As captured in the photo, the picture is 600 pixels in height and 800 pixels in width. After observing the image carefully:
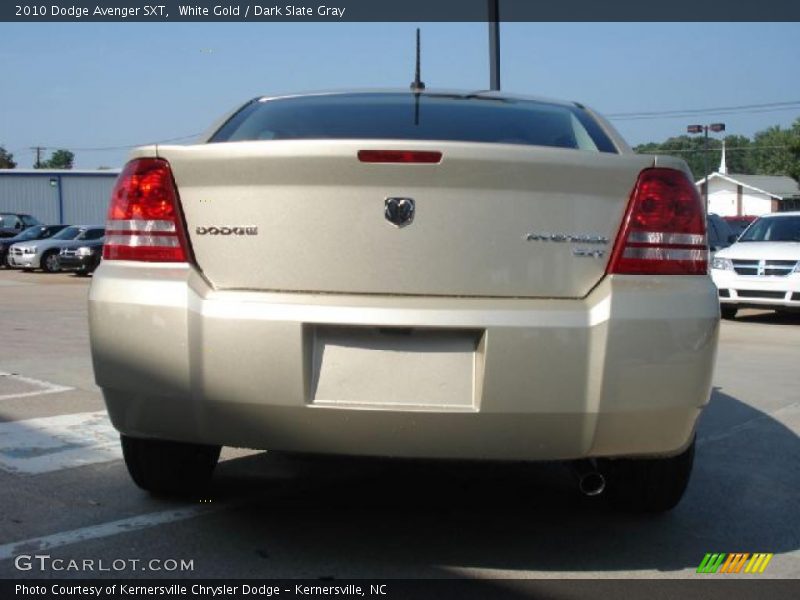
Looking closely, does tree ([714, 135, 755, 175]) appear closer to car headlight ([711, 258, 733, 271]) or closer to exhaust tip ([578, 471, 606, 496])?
car headlight ([711, 258, 733, 271])

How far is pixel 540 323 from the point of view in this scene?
2842 millimetres

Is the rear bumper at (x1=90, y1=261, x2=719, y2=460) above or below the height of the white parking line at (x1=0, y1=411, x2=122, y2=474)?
above

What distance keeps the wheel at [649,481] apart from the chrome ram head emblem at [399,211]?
1326mm

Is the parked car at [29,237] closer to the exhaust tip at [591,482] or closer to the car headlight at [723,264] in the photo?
the car headlight at [723,264]

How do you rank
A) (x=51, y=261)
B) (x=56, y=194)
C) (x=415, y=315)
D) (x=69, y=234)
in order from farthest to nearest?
1. (x=56, y=194)
2. (x=69, y=234)
3. (x=51, y=261)
4. (x=415, y=315)

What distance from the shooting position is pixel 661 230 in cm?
302

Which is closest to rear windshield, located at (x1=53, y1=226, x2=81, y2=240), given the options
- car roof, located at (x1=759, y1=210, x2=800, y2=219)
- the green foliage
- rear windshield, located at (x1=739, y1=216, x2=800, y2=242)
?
rear windshield, located at (x1=739, y1=216, x2=800, y2=242)

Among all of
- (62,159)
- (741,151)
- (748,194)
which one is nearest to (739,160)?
(741,151)

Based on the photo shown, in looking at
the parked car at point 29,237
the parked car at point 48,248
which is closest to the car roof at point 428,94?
the parked car at point 48,248

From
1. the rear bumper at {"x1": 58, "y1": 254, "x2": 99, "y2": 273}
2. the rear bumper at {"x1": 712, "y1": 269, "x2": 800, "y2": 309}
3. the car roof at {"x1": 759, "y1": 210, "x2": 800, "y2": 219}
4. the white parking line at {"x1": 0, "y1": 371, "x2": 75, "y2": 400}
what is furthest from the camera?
the rear bumper at {"x1": 58, "y1": 254, "x2": 99, "y2": 273}

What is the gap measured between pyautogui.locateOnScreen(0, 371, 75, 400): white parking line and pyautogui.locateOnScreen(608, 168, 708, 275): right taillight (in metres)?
4.58

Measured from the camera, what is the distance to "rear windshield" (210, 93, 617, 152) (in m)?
3.50

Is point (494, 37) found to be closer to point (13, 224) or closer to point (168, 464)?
point (168, 464)

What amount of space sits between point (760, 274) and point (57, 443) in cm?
1008
